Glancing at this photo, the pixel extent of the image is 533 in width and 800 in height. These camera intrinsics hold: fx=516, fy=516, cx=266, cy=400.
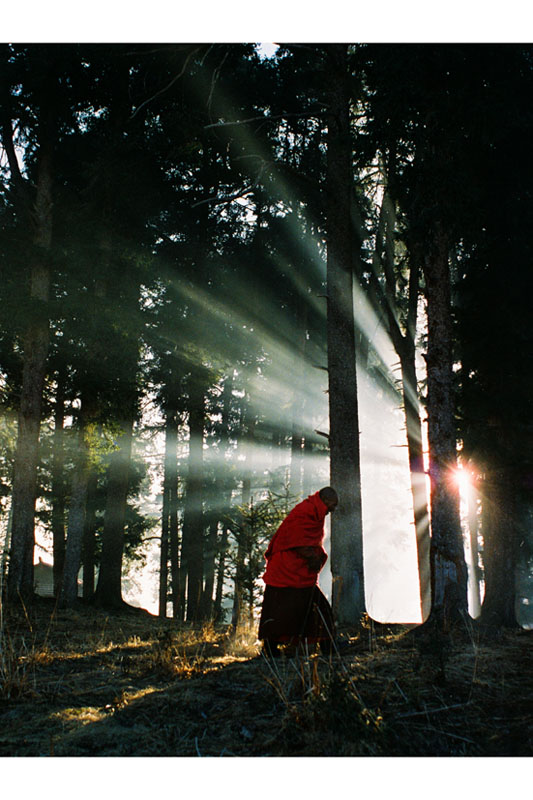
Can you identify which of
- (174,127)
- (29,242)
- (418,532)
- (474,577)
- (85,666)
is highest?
(174,127)

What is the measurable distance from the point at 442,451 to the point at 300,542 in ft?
8.59

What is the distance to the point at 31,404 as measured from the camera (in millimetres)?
10633

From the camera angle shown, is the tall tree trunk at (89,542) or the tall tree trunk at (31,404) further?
the tall tree trunk at (89,542)

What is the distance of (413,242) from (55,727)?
6748 millimetres

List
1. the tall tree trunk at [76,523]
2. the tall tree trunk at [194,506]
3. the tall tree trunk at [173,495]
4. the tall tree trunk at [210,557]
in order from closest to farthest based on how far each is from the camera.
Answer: the tall tree trunk at [76,523] < the tall tree trunk at [194,506] < the tall tree trunk at [173,495] < the tall tree trunk at [210,557]

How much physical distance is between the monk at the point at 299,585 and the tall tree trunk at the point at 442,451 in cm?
179

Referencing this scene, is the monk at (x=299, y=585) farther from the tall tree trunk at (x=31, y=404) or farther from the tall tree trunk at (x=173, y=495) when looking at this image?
the tall tree trunk at (x=173, y=495)

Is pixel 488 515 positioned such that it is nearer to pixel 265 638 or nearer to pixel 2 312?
pixel 265 638

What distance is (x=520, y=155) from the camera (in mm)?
8945

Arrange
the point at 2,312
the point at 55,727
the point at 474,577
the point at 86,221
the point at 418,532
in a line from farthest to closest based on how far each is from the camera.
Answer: the point at 474,577
the point at 418,532
the point at 86,221
the point at 2,312
the point at 55,727

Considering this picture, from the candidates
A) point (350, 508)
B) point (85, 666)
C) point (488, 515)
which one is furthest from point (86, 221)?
point (488, 515)

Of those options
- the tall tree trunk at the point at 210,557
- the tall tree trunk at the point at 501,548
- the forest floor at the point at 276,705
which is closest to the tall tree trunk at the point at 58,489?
the tall tree trunk at the point at 210,557

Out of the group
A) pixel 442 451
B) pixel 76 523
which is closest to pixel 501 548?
pixel 442 451

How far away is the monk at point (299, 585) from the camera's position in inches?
220
